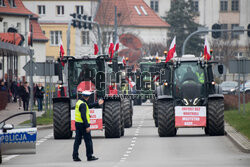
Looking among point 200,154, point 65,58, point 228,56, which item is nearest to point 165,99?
point 65,58

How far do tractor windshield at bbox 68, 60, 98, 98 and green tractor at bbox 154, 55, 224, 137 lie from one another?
2.21m

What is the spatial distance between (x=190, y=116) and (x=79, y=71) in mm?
3682

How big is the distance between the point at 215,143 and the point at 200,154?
3277 millimetres

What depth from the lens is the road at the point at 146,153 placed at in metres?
17.3

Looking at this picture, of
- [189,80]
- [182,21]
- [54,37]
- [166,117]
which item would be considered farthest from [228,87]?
[166,117]

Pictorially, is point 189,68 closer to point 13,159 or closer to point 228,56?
point 13,159

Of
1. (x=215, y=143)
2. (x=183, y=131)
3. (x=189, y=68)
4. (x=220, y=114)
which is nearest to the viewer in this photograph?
(x=215, y=143)

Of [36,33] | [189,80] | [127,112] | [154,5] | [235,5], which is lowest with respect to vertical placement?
[127,112]

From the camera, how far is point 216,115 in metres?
24.4

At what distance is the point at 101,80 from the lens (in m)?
25.8

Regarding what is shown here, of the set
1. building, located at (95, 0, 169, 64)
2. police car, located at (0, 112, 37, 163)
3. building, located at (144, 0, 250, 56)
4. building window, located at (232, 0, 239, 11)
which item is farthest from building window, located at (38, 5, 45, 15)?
police car, located at (0, 112, 37, 163)

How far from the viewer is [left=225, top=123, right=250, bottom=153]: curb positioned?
1999 cm

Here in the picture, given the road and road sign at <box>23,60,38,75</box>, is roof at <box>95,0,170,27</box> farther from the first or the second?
the road

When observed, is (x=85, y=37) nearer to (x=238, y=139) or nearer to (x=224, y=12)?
(x=224, y=12)
